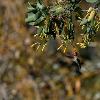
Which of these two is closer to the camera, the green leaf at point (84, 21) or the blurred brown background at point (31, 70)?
the green leaf at point (84, 21)

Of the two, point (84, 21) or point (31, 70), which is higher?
point (84, 21)

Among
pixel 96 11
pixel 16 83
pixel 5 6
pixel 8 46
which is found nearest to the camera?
pixel 96 11

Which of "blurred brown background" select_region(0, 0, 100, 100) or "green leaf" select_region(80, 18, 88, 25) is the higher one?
"green leaf" select_region(80, 18, 88, 25)

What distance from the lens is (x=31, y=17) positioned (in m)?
1.34

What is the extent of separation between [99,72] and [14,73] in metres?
0.89

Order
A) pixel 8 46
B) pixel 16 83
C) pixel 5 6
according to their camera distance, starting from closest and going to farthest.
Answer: pixel 16 83
pixel 8 46
pixel 5 6

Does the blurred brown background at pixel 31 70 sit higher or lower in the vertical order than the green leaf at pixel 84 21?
lower

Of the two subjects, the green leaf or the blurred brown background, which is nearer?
the green leaf

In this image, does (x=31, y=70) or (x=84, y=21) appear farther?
(x=31, y=70)

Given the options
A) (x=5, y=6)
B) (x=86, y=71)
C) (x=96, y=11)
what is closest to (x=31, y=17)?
(x=96, y=11)

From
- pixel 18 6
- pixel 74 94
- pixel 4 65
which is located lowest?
pixel 74 94

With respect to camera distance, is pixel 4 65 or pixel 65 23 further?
pixel 4 65

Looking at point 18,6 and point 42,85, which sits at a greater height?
point 18,6

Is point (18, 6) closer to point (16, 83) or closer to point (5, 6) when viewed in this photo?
point (5, 6)
